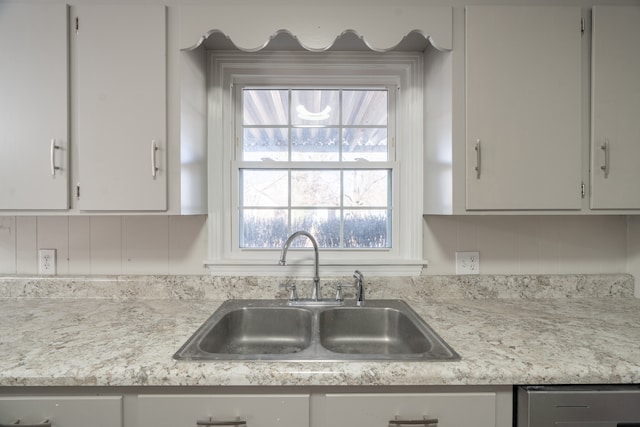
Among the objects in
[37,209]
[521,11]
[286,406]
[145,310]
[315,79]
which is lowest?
[286,406]

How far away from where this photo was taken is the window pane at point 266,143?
5.42 feet

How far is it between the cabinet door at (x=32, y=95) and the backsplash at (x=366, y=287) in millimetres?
530

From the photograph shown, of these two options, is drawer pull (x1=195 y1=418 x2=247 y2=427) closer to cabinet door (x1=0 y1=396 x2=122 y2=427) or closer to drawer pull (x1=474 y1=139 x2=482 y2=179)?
cabinet door (x1=0 y1=396 x2=122 y2=427)

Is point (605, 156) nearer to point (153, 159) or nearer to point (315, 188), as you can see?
point (315, 188)

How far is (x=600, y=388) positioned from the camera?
864mm

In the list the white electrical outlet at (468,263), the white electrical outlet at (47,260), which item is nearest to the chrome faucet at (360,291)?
the white electrical outlet at (468,263)

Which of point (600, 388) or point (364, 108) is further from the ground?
point (364, 108)

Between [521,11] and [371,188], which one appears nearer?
[521,11]

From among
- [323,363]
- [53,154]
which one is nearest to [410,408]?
[323,363]

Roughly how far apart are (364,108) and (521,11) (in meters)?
0.75

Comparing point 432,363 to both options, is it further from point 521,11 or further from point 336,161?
point 521,11

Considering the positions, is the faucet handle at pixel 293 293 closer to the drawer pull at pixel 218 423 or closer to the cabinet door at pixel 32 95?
the drawer pull at pixel 218 423

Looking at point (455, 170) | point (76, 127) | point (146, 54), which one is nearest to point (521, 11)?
point (455, 170)

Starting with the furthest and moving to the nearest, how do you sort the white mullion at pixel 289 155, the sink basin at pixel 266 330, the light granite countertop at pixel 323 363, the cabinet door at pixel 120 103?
the white mullion at pixel 289 155
the sink basin at pixel 266 330
the cabinet door at pixel 120 103
the light granite countertop at pixel 323 363
